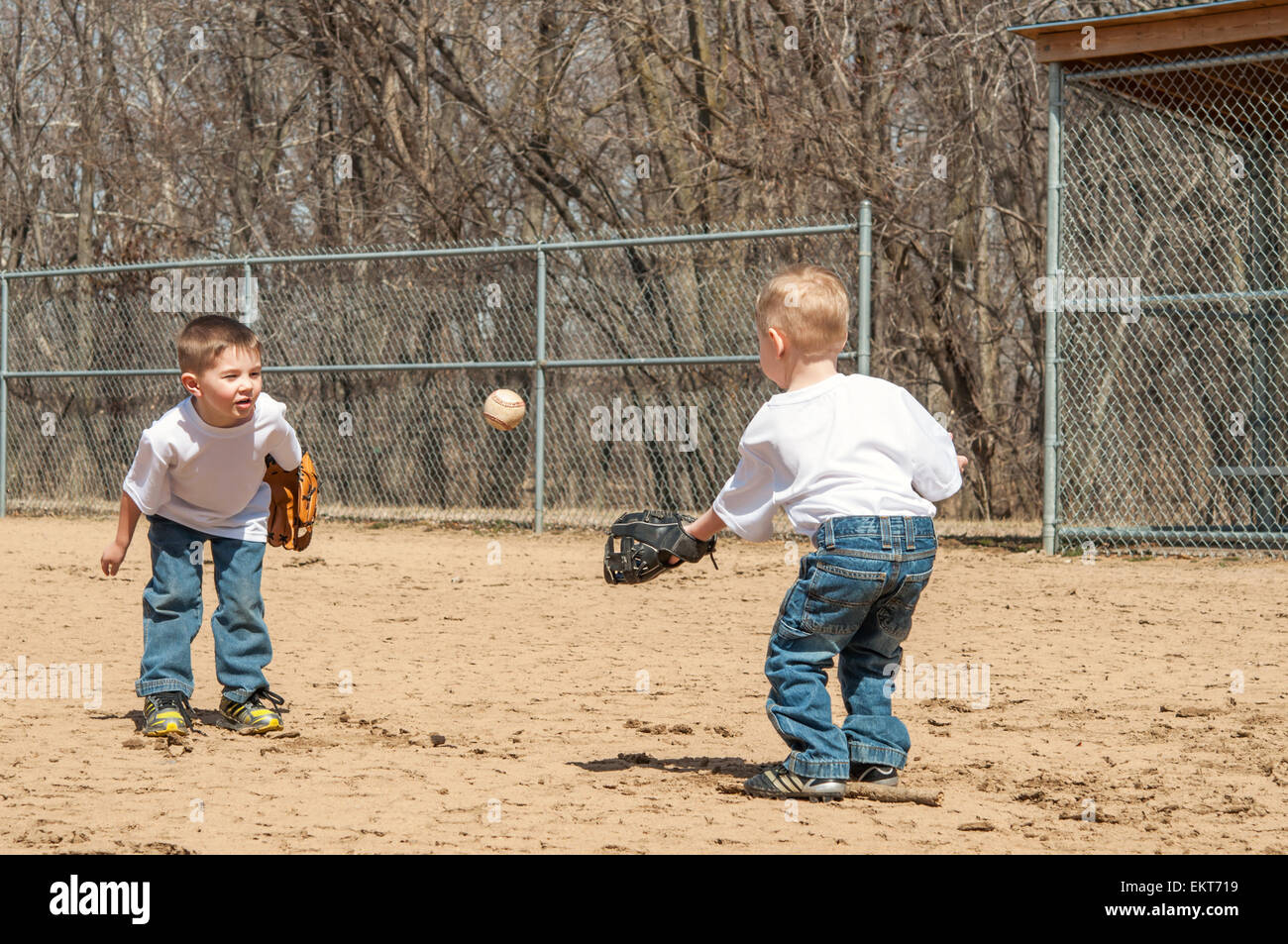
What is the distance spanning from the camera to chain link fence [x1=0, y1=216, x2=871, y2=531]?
40.0 ft

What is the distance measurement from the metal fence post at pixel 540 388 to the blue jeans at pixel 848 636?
319 inches

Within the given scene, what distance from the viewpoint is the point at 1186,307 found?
11328 millimetres

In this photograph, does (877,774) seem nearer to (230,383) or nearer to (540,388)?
(230,383)

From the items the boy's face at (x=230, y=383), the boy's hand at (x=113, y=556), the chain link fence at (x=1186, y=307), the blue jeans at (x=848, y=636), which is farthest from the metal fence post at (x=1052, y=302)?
the boy's hand at (x=113, y=556)

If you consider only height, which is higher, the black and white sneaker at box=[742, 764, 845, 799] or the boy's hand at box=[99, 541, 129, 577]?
the boy's hand at box=[99, 541, 129, 577]

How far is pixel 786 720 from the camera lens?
3963 mm

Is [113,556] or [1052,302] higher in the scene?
[1052,302]

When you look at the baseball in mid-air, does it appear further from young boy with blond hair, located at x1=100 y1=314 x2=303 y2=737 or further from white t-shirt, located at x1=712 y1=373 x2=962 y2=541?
white t-shirt, located at x1=712 y1=373 x2=962 y2=541

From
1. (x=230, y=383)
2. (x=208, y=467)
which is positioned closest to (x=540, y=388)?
(x=208, y=467)

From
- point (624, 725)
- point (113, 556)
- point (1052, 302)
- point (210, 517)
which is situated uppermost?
point (1052, 302)

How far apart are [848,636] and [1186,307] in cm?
840

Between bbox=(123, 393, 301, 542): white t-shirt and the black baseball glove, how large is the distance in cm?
134

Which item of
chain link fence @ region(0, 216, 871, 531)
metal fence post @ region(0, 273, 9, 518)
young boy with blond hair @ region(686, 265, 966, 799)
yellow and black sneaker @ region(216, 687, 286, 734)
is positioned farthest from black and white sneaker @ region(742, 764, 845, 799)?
metal fence post @ region(0, 273, 9, 518)

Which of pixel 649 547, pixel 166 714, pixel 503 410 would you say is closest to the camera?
pixel 649 547
